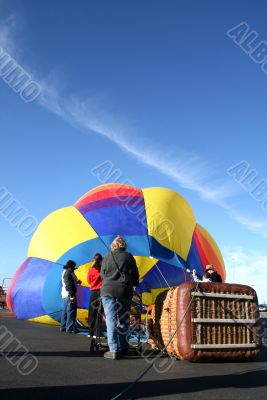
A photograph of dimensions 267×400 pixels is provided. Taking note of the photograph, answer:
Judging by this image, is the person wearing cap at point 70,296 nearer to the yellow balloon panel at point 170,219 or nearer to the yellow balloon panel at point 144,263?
the yellow balloon panel at point 144,263

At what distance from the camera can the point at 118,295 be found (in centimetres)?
609

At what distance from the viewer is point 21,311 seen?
39.2 feet

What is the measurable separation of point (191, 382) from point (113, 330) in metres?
1.80

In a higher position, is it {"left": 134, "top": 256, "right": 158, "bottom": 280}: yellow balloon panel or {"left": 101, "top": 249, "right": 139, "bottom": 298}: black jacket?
{"left": 134, "top": 256, "right": 158, "bottom": 280}: yellow balloon panel

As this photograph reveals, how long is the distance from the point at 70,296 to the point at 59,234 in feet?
8.22

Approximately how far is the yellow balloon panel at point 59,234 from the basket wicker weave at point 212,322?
491 centimetres

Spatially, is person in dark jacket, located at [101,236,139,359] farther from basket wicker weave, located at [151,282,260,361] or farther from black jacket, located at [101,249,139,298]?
basket wicker weave, located at [151,282,260,361]

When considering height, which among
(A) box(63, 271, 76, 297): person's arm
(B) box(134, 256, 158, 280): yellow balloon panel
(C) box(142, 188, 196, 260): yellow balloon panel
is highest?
(C) box(142, 188, 196, 260): yellow balloon panel

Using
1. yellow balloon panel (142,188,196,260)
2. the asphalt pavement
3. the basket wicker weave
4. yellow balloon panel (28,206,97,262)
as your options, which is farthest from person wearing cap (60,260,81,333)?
the basket wicker weave

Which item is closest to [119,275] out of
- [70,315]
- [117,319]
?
[117,319]

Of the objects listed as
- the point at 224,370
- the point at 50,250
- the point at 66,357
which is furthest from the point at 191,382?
the point at 50,250

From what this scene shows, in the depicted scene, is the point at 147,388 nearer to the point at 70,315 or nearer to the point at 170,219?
the point at 70,315

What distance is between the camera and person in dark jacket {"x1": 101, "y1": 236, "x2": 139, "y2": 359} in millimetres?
6070

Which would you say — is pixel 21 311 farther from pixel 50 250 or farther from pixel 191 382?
pixel 191 382
